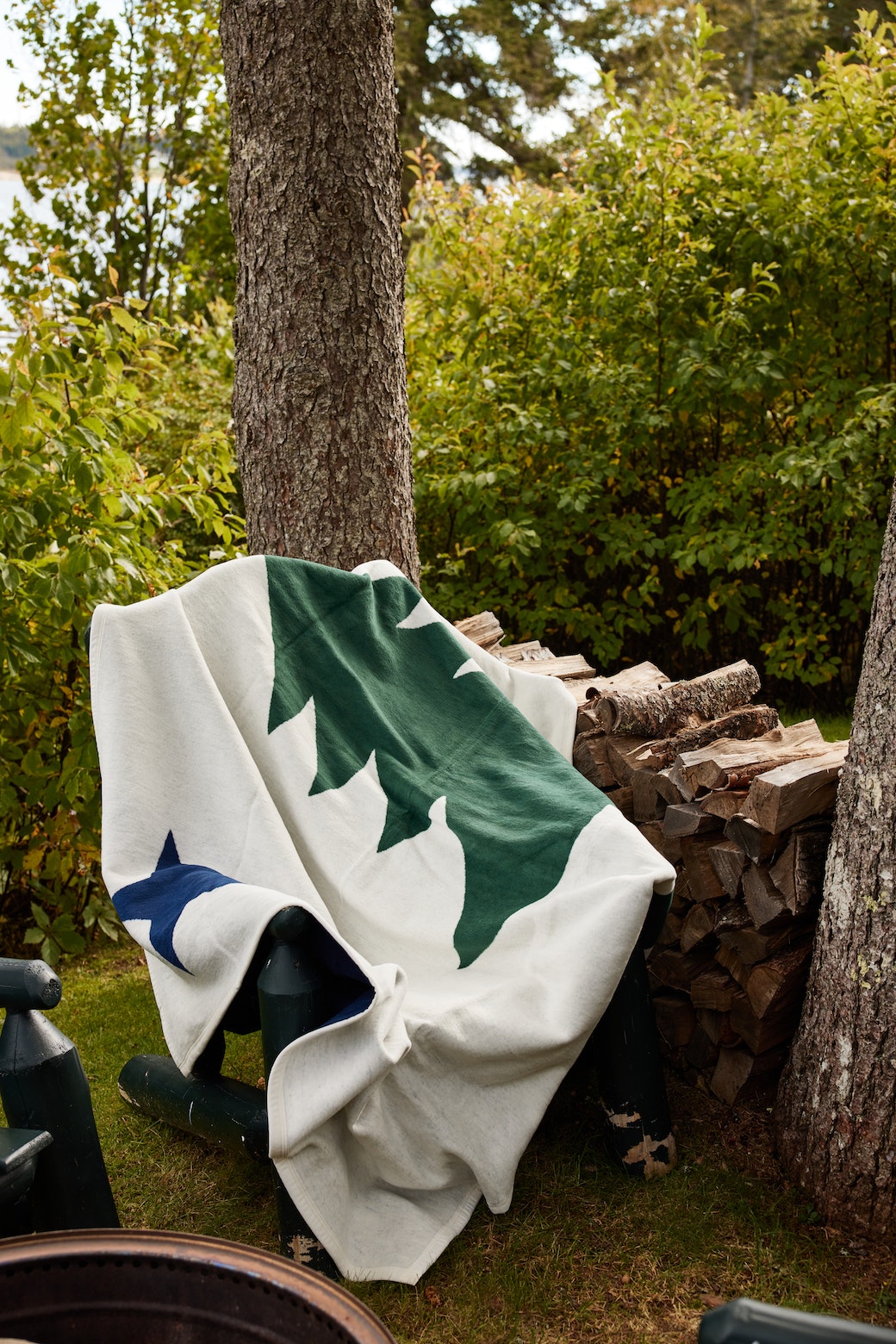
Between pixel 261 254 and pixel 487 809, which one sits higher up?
pixel 261 254

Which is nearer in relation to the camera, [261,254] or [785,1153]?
[785,1153]

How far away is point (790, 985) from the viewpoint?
6.64 ft

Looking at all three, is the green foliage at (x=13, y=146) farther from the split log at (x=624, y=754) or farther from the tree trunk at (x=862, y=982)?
the tree trunk at (x=862, y=982)

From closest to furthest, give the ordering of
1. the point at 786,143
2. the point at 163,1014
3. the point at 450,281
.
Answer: the point at 163,1014 → the point at 786,143 → the point at 450,281

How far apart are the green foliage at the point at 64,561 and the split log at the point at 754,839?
175cm

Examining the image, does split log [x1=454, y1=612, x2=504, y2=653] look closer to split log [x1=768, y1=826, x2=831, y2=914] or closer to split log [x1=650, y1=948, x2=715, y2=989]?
split log [x1=650, y1=948, x2=715, y2=989]

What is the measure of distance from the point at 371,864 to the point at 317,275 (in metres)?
1.62

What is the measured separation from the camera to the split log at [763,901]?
6.55 feet

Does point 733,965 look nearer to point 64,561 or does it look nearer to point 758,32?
→ point 64,561

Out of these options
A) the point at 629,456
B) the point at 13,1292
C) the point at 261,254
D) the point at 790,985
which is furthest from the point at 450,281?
the point at 13,1292

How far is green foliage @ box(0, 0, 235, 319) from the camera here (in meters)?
6.58

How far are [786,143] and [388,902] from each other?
12.3 ft

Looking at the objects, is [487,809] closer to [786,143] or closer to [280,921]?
[280,921]

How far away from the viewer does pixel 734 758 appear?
2162 mm
